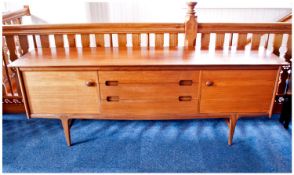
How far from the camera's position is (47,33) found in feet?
5.32

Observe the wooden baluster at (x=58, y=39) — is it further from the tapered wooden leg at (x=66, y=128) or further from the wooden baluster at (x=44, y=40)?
the tapered wooden leg at (x=66, y=128)

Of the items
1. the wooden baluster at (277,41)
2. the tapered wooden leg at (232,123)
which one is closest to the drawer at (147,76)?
the tapered wooden leg at (232,123)

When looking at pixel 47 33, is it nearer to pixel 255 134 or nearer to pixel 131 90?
pixel 131 90

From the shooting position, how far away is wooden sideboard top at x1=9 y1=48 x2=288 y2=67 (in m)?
1.29

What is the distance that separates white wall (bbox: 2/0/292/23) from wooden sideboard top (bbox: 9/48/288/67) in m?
1.22

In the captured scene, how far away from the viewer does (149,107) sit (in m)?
1.42

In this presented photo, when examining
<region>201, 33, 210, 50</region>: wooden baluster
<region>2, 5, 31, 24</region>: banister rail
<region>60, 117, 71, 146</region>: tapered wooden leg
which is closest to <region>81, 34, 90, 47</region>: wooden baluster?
<region>60, 117, 71, 146</region>: tapered wooden leg

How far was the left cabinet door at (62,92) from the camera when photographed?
1.33 metres

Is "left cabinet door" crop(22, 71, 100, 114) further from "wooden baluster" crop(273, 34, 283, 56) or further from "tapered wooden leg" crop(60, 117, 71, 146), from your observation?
"wooden baluster" crop(273, 34, 283, 56)

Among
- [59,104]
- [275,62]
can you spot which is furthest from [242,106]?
[59,104]

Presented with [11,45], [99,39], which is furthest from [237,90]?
[11,45]

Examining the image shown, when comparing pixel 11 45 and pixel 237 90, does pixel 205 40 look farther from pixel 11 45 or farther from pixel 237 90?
pixel 11 45

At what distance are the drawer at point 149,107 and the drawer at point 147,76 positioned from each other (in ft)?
0.45

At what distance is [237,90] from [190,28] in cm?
51
